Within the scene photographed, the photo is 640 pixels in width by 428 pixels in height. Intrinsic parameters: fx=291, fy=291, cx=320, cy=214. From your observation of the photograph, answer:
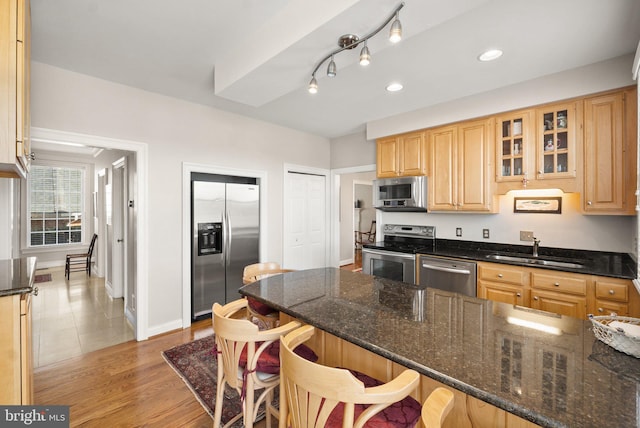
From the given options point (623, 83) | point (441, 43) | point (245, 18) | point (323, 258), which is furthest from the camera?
point (323, 258)

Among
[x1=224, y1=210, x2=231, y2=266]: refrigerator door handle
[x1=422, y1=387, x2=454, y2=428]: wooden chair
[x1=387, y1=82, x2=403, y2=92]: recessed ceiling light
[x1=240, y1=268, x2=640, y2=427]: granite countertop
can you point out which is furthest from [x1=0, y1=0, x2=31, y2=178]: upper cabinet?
[x1=387, y1=82, x2=403, y2=92]: recessed ceiling light

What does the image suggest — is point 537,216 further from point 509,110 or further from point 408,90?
point 408,90

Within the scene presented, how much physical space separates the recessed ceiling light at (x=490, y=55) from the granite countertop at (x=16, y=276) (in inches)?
134

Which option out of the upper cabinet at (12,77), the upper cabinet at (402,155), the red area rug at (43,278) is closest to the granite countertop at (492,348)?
the upper cabinet at (12,77)

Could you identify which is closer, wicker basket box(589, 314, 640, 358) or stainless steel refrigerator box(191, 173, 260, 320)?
wicker basket box(589, 314, 640, 358)

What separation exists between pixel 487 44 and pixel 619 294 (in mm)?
2188

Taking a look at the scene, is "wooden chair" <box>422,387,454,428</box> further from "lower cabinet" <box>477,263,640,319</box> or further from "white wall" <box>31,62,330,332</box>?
"white wall" <box>31,62,330,332</box>

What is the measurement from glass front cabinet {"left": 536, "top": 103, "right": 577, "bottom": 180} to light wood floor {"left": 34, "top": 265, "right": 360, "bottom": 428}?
3311 mm

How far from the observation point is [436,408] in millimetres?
868

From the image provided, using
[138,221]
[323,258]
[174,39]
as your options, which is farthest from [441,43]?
[323,258]

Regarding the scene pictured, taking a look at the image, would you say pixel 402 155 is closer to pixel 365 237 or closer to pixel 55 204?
pixel 365 237

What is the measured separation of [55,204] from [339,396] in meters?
8.10

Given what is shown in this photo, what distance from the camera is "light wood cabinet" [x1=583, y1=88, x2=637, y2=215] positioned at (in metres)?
2.40

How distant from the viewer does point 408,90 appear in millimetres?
3064
